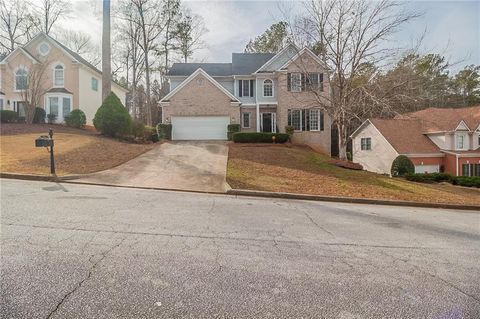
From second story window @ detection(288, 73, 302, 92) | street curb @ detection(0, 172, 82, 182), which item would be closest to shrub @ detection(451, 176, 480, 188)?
second story window @ detection(288, 73, 302, 92)

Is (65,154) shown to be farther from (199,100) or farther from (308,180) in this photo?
(199,100)

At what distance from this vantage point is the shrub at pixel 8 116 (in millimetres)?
24216

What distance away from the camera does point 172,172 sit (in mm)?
12453

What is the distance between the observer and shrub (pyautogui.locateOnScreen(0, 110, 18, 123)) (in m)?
24.2

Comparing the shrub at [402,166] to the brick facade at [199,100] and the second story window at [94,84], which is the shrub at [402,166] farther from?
the second story window at [94,84]

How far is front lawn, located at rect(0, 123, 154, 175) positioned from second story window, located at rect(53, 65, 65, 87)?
9008mm

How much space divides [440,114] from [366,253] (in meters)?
31.6

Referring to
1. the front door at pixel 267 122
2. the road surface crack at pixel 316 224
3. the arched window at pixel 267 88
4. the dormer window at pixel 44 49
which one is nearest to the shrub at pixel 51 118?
the dormer window at pixel 44 49

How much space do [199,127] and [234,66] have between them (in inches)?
313

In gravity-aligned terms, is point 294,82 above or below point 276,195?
above

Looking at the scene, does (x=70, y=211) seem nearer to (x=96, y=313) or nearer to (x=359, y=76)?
(x=96, y=313)

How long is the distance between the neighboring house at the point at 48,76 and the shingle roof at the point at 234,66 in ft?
29.3

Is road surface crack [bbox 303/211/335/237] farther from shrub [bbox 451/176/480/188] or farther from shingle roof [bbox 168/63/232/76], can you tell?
shingle roof [bbox 168/63/232/76]

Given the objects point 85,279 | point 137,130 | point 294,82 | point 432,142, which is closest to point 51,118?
point 137,130
